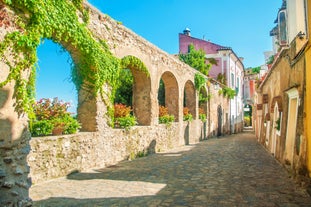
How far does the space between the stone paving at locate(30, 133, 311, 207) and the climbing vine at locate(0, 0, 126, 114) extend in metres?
1.72

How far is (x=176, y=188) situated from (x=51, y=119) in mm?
3374

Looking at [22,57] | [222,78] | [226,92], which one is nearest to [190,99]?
[226,92]

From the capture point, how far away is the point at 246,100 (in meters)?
37.2

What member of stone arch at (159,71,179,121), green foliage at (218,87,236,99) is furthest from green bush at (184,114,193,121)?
green foliage at (218,87,236,99)

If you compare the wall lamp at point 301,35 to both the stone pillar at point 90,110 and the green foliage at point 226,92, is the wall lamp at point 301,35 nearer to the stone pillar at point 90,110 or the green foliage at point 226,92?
the stone pillar at point 90,110

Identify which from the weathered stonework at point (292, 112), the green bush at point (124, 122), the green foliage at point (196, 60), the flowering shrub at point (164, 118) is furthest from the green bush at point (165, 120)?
the green foliage at point (196, 60)

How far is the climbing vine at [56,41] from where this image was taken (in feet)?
15.9

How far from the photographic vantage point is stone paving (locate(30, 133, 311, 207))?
4504 mm

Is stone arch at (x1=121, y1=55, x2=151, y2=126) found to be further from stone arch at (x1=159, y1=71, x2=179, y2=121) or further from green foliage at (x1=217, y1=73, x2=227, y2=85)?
green foliage at (x1=217, y1=73, x2=227, y2=85)

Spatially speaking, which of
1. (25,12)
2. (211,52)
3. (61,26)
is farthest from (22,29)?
(211,52)

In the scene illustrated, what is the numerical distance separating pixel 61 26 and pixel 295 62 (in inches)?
203

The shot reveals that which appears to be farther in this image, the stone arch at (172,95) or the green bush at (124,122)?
the stone arch at (172,95)

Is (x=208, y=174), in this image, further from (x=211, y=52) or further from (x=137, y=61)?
(x=211, y=52)

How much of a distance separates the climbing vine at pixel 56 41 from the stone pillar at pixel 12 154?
0.62 ft
